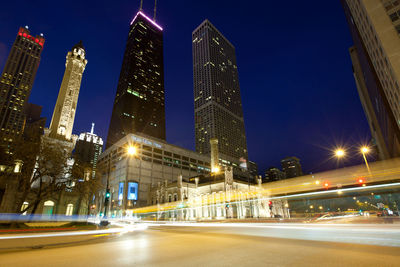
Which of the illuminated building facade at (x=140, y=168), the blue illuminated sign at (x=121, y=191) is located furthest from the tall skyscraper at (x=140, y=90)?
the blue illuminated sign at (x=121, y=191)

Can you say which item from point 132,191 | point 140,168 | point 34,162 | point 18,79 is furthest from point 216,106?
point 34,162

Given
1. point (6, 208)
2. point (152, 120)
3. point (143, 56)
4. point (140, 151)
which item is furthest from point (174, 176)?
point (143, 56)

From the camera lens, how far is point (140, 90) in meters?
161

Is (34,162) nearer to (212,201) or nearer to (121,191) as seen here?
(212,201)

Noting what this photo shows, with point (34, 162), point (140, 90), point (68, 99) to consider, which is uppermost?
point (140, 90)

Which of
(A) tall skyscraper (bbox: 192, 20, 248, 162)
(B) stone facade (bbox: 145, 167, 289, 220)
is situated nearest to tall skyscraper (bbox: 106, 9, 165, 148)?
(A) tall skyscraper (bbox: 192, 20, 248, 162)

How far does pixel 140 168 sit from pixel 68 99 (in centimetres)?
3862

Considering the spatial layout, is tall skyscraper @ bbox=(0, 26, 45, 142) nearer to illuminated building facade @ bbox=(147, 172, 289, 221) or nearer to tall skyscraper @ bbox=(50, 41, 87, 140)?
tall skyscraper @ bbox=(50, 41, 87, 140)

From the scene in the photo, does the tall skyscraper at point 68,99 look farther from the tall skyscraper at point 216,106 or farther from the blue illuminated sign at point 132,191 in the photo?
the tall skyscraper at point 216,106

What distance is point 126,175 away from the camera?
261 feet

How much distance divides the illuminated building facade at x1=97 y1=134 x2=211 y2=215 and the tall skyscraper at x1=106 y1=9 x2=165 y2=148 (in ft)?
165

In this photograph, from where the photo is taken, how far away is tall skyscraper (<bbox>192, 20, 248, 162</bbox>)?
6403 inches

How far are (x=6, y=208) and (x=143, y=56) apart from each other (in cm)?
16167

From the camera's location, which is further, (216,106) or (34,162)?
(216,106)
